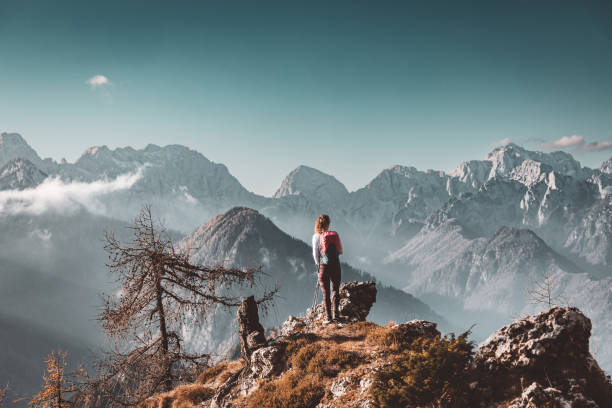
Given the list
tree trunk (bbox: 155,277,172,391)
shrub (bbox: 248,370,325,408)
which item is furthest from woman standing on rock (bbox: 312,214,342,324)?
tree trunk (bbox: 155,277,172,391)

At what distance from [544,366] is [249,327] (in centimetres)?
897

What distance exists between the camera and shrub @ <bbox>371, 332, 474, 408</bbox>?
7.43 meters

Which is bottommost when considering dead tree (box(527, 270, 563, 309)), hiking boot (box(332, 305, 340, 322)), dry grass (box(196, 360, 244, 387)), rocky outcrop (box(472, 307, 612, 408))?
rocky outcrop (box(472, 307, 612, 408))

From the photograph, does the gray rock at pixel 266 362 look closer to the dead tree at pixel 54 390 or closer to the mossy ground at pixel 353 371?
the mossy ground at pixel 353 371

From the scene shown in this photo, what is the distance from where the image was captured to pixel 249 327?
41.8 feet

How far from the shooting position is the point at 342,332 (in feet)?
40.5

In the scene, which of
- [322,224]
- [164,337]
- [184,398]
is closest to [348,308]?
[322,224]

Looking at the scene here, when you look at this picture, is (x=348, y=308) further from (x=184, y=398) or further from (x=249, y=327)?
(x=184, y=398)

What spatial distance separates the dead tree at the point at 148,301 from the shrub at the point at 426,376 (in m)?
6.38

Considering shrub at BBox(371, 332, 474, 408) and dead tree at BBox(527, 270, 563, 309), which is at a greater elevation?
dead tree at BBox(527, 270, 563, 309)

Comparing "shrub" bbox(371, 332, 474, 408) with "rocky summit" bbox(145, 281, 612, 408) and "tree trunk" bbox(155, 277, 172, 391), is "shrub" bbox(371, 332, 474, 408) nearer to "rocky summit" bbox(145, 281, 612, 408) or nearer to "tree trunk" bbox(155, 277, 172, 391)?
"rocky summit" bbox(145, 281, 612, 408)

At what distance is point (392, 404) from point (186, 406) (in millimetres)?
7519

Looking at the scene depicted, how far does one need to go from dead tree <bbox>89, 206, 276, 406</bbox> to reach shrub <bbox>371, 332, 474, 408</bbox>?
638cm

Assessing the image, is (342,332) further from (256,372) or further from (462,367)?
(462,367)
